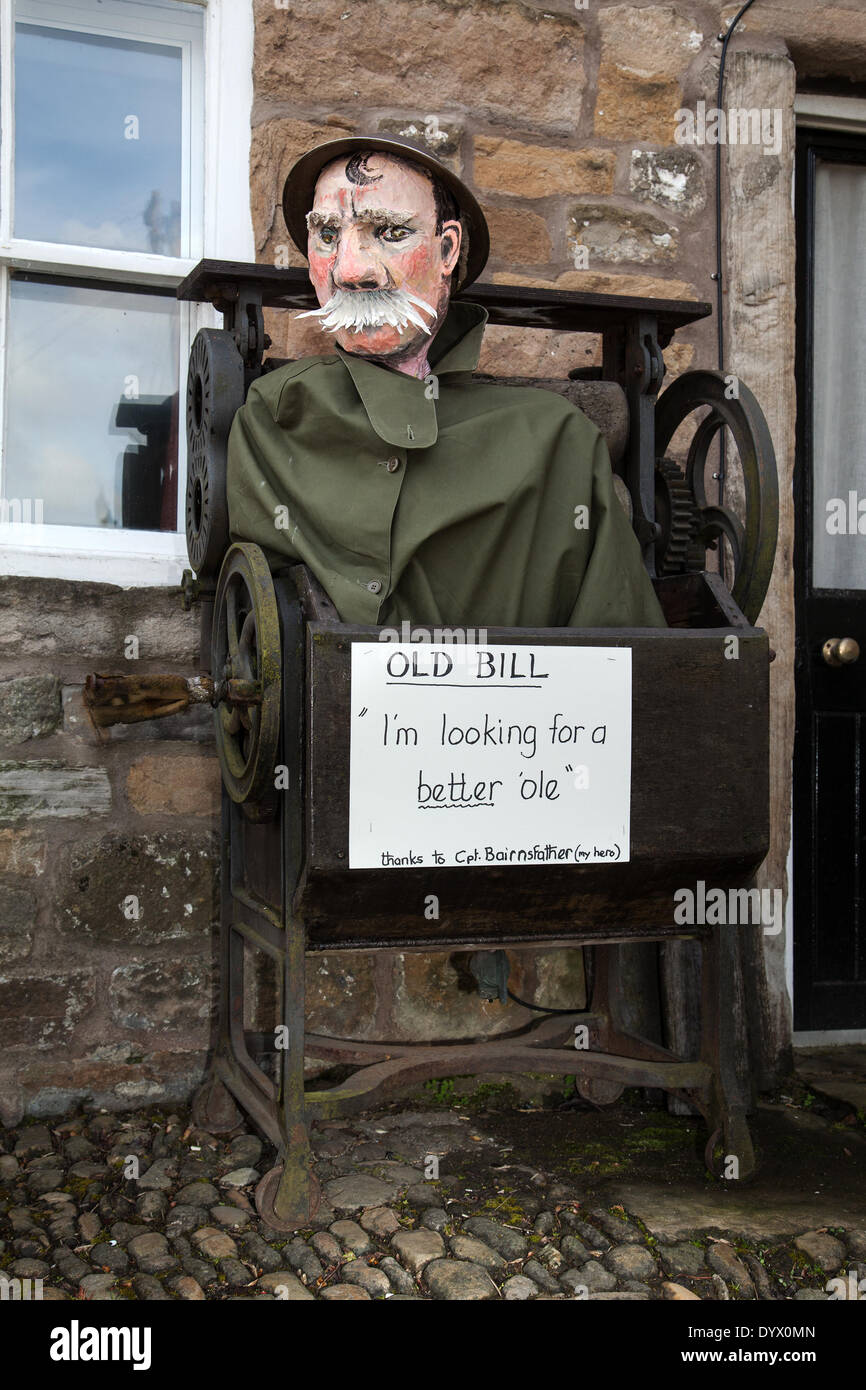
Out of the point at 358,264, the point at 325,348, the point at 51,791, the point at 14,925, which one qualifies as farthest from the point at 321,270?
the point at 14,925

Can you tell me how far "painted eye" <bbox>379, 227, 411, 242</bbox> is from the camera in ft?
7.50

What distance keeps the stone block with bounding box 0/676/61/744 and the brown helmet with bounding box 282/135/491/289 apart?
1.07 metres

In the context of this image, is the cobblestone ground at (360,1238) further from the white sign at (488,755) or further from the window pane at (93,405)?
the window pane at (93,405)

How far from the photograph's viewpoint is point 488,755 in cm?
216

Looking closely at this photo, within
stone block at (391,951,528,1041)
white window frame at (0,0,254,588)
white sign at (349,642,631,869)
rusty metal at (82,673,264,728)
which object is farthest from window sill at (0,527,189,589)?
stone block at (391,951,528,1041)

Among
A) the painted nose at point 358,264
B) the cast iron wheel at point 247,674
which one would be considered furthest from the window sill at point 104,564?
the painted nose at point 358,264

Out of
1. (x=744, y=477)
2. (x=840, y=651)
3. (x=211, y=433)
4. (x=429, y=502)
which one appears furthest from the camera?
(x=840, y=651)

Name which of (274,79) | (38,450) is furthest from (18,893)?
(274,79)

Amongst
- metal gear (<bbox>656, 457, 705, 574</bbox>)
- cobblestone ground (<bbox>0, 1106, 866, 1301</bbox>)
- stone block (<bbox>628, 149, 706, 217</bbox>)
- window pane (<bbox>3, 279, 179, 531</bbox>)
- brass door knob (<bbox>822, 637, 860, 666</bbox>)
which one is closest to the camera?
cobblestone ground (<bbox>0, 1106, 866, 1301</bbox>)

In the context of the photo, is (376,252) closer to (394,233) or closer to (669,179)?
(394,233)

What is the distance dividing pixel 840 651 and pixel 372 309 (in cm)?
173

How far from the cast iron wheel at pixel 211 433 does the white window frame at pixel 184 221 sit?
306 millimetres

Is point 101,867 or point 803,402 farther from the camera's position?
point 803,402

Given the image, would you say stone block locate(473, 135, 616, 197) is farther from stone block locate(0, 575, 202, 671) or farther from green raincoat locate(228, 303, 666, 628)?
stone block locate(0, 575, 202, 671)
